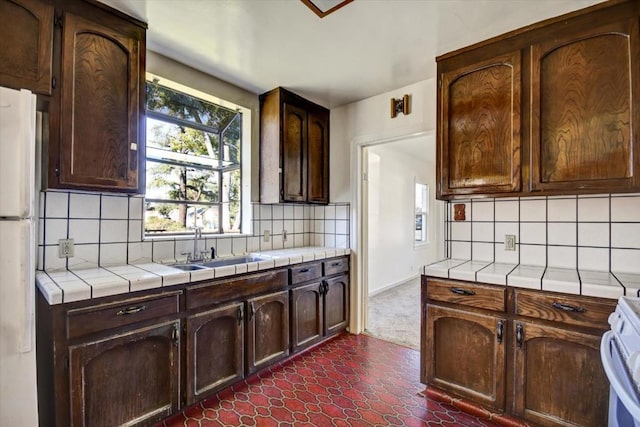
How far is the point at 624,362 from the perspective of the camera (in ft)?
3.15

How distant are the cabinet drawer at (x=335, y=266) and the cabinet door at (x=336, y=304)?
0.06 meters

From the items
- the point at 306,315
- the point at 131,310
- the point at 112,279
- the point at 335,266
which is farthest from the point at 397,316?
the point at 112,279

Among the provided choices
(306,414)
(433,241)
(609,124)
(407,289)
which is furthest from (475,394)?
(433,241)

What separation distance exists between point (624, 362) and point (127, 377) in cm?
207

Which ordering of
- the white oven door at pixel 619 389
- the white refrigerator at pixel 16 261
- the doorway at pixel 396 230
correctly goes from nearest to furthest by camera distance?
the white oven door at pixel 619 389 < the white refrigerator at pixel 16 261 < the doorway at pixel 396 230

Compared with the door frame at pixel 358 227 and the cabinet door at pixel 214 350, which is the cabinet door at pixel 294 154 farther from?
the cabinet door at pixel 214 350

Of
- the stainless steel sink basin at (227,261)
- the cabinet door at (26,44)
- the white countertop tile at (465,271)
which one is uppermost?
the cabinet door at (26,44)

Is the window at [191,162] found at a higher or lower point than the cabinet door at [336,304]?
higher

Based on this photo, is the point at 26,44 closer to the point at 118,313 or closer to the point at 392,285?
the point at 118,313

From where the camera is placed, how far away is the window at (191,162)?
7.43ft

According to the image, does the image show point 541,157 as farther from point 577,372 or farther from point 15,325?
point 15,325

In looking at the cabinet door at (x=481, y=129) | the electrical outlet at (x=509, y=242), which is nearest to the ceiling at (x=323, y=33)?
the cabinet door at (x=481, y=129)

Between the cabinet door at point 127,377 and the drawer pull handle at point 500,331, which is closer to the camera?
the cabinet door at point 127,377

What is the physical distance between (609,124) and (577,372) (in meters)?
1.27
